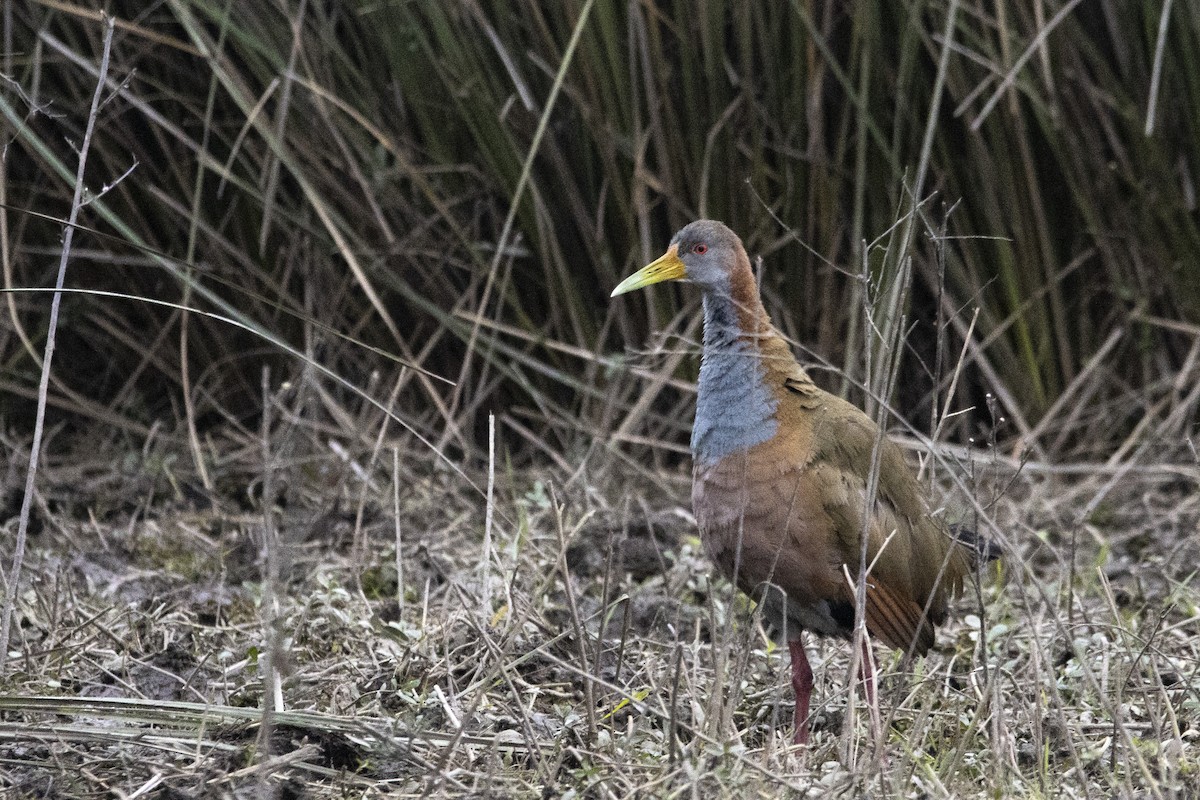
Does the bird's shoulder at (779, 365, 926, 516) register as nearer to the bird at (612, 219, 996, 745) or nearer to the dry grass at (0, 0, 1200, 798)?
the bird at (612, 219, 996, 745)

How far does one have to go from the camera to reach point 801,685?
322 cm

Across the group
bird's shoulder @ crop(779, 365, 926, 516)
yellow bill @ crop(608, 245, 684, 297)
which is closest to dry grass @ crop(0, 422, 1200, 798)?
bird's shoulder @ crop(779, 365, 926, 516)

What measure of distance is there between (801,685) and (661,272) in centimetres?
101

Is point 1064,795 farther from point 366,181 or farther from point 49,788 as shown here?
point 366,181

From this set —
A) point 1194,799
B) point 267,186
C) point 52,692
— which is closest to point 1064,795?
point 1194,799

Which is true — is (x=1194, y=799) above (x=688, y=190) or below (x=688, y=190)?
below

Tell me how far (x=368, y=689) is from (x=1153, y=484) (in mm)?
2856

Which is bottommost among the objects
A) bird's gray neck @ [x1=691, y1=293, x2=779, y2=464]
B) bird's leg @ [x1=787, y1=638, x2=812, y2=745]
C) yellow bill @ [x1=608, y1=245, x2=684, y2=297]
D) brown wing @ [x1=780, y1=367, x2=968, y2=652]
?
bird's leg @ [x1=787, y1=638, x2=812, y2=745]

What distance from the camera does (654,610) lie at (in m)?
3.79

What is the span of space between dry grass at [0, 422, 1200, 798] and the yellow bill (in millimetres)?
546

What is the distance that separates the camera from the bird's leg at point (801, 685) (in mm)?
2990

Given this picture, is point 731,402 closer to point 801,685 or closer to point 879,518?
point 879,518

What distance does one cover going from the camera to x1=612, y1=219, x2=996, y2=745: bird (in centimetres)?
316

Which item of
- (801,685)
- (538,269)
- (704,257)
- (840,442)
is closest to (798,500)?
(840,442)
